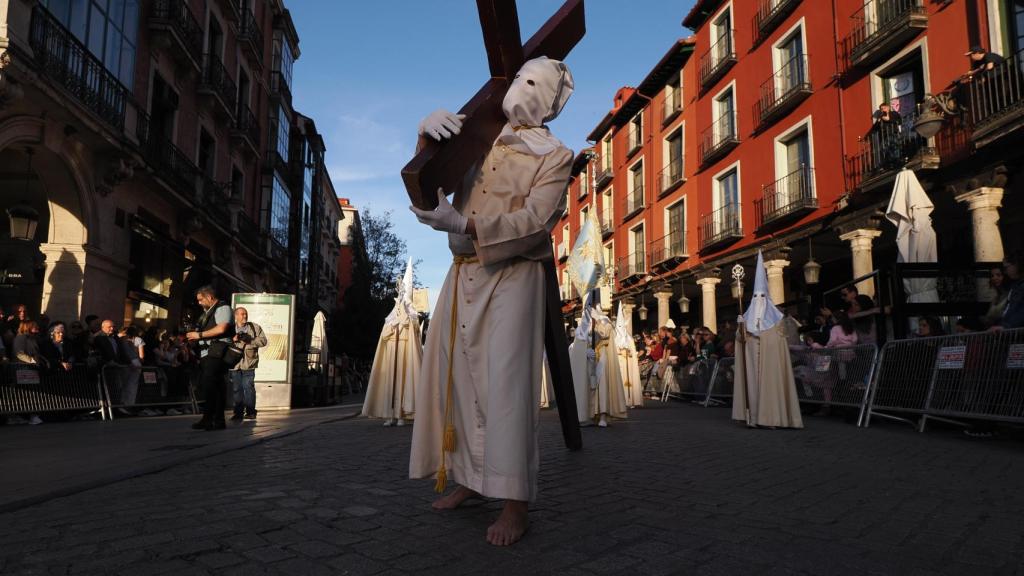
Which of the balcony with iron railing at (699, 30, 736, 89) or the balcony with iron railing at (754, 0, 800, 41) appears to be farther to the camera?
the balcony with iron railing at (699, 30, 736, 89)

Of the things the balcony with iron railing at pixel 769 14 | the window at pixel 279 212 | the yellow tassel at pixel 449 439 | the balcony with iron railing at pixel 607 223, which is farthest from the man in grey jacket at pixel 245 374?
the balcony with iron railing at pixel 607 223

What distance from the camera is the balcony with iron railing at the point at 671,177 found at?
25098 mm


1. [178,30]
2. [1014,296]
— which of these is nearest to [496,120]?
[1014,296]

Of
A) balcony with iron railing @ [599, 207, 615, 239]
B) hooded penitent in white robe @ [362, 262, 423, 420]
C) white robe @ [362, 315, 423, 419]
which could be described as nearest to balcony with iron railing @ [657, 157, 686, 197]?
balcony with iron railing @ [599, 207, 615, 239]

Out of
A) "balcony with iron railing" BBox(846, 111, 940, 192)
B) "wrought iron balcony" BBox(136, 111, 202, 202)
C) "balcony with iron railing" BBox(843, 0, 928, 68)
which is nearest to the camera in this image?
"balcony with iron railing" BBox(846, 111, 940, 192)

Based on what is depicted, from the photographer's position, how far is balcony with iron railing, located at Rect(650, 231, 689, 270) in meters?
24.4

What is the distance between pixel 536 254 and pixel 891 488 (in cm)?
263

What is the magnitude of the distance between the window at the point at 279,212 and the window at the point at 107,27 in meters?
12.9

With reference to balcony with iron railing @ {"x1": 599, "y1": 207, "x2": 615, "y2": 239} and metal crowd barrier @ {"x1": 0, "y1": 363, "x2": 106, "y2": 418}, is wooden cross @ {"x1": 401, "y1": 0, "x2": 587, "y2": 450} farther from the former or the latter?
balcony with iron railing @ {"x1": 599, "y1": 207, "x2": 615, "y2": 239}

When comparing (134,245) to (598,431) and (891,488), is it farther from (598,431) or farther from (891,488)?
(891,488)

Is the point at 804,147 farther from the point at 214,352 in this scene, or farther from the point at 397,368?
the point at 214,352

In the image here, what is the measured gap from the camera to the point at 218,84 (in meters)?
19.7

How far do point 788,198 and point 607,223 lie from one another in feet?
46.7

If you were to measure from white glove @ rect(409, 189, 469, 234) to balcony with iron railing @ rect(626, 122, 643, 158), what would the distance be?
2783 centimetres
